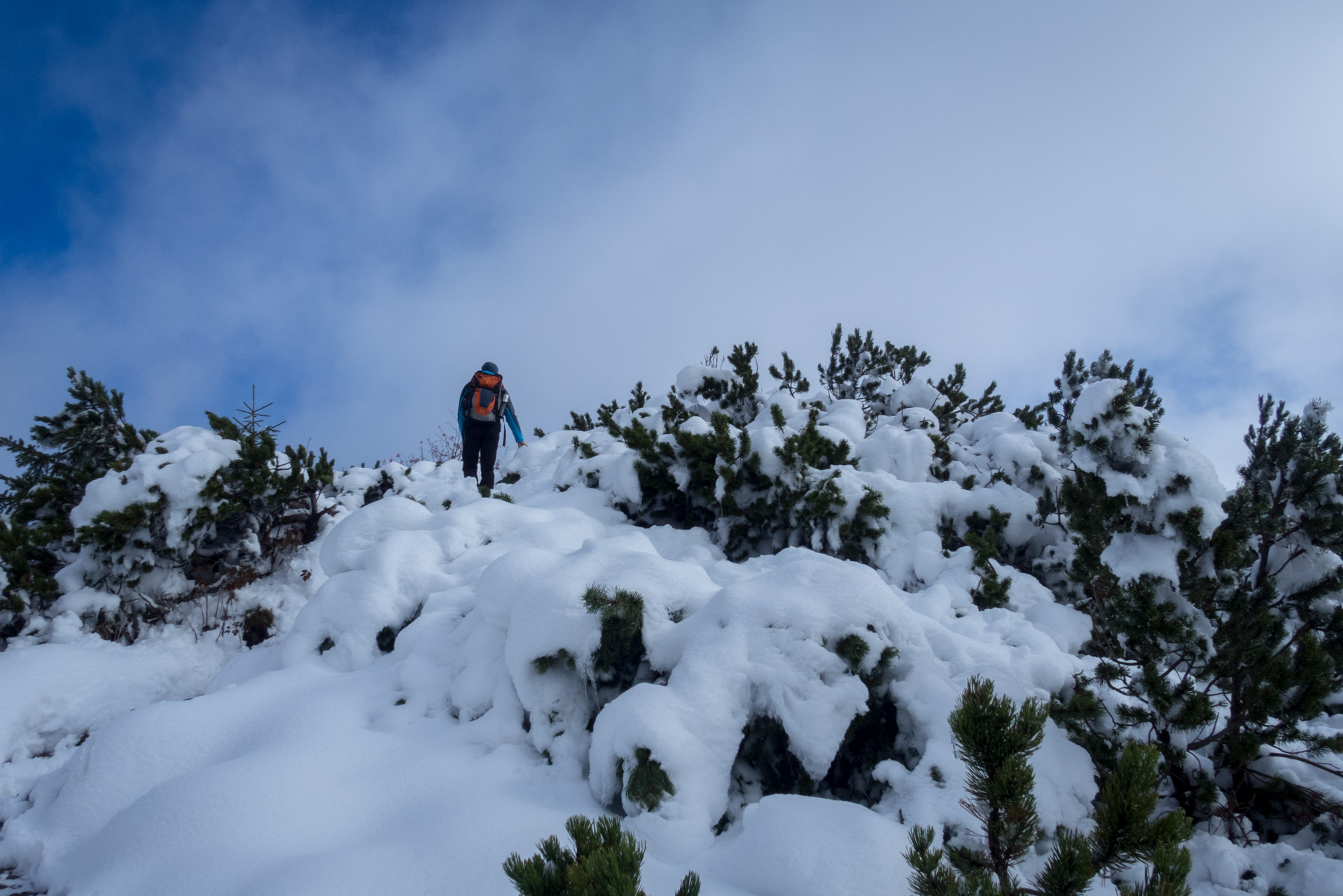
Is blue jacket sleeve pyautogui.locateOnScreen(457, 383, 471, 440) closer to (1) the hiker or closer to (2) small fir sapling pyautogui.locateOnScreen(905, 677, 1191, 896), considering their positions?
(1) the hiker

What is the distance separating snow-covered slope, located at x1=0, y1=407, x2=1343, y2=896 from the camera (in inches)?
92.7

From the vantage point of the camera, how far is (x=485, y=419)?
8820 millimetres

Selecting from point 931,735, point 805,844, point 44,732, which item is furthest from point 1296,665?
point 44,732

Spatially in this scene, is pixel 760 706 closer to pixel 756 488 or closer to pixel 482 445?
pixel 756 488

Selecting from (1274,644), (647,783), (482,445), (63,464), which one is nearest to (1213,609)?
(1274,644)

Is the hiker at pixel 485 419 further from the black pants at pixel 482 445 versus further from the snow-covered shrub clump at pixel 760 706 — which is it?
the snow-covered shrub clump at pixel 760 706

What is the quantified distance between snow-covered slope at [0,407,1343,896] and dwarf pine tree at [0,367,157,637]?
145cm

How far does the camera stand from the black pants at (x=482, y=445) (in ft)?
29.5

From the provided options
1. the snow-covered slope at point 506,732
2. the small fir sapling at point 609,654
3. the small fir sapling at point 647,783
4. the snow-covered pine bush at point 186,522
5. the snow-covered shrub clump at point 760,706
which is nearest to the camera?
the snow-covered slope at point 506,732

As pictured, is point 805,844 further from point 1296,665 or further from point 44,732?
point 44,732

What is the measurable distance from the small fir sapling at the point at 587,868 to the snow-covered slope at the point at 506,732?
38.7 inches

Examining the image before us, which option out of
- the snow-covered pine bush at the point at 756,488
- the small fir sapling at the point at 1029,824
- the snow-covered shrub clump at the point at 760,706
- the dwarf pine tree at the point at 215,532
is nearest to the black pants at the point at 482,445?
the dwarf pine tree at the point at 215,532

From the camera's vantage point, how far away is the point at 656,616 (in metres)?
3.47

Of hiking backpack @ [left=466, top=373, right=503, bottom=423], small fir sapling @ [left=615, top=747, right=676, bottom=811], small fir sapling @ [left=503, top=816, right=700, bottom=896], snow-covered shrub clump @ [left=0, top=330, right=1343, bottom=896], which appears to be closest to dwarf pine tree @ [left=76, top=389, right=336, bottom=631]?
snow-covered shrub clump @ [left=0, top=330, right=1343, bottom=896]
